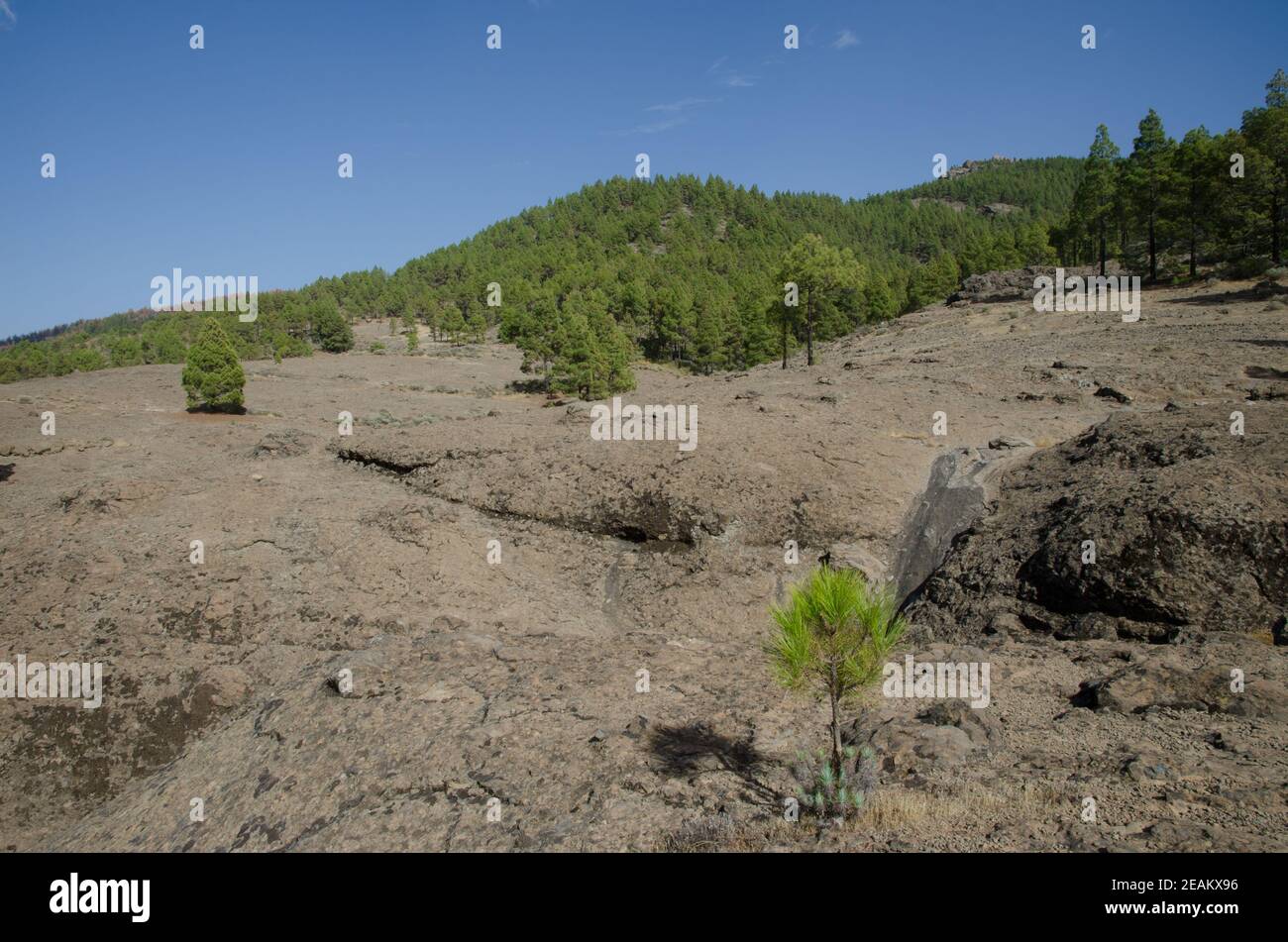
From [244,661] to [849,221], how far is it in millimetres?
201410

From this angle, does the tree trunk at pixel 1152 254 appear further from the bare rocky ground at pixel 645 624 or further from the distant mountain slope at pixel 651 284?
the bare rocky ground at pixel 645 624

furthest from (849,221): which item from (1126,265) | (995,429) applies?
(995,429)

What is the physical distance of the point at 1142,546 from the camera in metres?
12.3

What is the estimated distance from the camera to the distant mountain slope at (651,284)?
87.1m

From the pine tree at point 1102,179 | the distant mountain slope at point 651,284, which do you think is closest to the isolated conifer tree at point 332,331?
the distant mountain slope at point 651,284

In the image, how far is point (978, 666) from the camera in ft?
35.8

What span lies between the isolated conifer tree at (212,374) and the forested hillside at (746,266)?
77.8 ft

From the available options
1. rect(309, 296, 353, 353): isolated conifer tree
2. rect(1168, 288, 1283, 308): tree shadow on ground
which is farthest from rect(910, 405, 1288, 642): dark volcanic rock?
rect(309, 296, 353, 353): isolated conifer tree

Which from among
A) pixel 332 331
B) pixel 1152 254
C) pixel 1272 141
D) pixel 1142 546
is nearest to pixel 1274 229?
pixel 1272 141

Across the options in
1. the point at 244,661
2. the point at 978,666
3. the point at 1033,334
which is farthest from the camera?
the point at 1033,334

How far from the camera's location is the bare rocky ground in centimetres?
795
